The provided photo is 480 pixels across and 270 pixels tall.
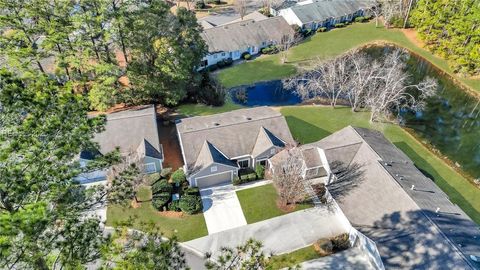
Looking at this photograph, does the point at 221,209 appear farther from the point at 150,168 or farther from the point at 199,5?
the point at 199,5

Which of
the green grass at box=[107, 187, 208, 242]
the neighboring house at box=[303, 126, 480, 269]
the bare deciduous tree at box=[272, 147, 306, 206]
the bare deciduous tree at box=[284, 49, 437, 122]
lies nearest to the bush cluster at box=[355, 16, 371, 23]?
the bare deciduous tree at box=[284, 49, 437, 122]

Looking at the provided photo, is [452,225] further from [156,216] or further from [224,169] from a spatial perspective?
[156,216]

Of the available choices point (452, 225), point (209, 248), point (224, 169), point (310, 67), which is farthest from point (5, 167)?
point (310, 67)

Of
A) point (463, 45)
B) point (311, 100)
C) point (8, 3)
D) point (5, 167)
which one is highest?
point (8, 3)

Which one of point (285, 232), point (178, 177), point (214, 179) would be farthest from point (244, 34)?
point (285, 232)

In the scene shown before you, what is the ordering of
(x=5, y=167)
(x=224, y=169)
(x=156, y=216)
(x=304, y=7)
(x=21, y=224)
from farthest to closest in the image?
(x=304, y=7) → (x=224, y=169) → (x=156, y=216) → (x=5, y=167) → (x=21, y=224)

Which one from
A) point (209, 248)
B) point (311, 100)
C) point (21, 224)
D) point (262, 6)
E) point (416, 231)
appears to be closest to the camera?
point (21, 224)
